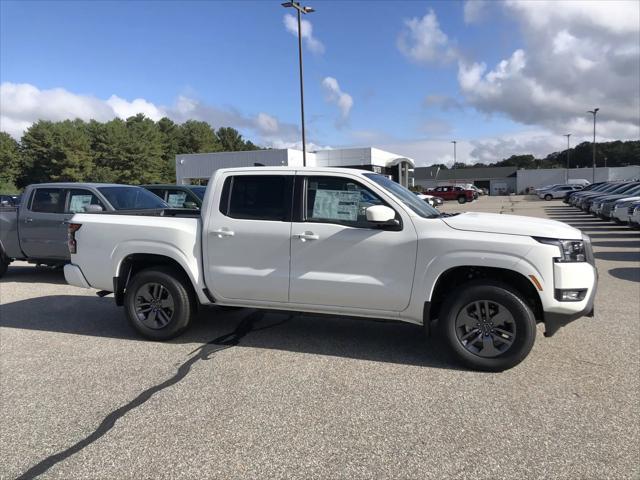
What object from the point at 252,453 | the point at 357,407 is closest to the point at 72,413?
the point at 252,453

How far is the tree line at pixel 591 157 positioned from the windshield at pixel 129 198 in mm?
114063

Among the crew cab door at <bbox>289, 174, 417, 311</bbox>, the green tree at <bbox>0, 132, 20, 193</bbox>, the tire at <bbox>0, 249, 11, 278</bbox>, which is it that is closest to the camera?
the crew cab door at <bbox>289, 174, 417, 311</bbox>

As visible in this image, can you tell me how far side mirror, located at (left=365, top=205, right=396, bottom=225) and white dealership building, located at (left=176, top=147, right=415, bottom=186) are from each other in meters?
40.6

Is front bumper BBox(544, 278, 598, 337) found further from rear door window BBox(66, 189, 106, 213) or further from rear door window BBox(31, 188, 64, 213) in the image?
rear door window BBox(31, 188, 64, 213)

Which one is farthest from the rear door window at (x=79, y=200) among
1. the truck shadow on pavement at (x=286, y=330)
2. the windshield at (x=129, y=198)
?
the truck shadow on pavement at (x=286, y=330)

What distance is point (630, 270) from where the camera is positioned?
9953 mm

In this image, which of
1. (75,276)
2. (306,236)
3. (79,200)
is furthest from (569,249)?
(79,200)

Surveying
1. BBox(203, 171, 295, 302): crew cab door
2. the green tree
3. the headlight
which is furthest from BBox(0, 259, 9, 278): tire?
the green tree

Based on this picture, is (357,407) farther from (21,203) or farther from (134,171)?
(134,171)

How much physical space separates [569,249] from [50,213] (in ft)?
28.7

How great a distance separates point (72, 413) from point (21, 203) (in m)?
7.15

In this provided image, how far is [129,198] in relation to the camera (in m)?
9.45

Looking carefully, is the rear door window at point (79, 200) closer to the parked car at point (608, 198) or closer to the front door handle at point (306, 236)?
the front door handle at point (306, 236)

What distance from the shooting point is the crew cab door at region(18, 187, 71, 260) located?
355 inches
